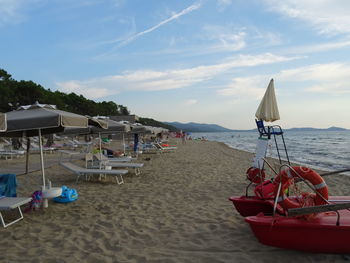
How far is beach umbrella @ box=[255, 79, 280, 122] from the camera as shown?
22.7 feet

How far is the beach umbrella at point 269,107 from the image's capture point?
6906 millimetres

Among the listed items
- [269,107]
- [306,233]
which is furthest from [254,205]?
[269,107]

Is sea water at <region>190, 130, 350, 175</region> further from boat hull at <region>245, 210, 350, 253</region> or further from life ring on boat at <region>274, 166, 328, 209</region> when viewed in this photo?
boat hull at <region>245, 210, 350, 253</region>

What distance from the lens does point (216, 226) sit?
14.4ft

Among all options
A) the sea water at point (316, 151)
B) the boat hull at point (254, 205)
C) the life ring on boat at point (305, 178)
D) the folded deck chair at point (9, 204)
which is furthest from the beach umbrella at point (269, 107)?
the folded deck chair at point (9, 204)

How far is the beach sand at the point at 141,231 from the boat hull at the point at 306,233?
0.40 ft

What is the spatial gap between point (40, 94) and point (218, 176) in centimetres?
3189

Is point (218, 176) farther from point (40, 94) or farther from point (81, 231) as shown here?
point (40, 94)

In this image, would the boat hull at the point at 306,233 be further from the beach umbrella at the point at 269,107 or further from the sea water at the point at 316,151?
the sea water at the point at 316,151

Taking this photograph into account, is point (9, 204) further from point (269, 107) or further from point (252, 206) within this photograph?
point (269, 107)

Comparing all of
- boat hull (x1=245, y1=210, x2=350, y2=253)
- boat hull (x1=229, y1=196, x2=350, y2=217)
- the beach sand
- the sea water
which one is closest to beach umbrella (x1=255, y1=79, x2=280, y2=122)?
the sea water

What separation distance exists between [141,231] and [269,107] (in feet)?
14.2

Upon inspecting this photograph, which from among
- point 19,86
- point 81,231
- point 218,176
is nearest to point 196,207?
point 81,231

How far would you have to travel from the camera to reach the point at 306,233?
10.9 ft
